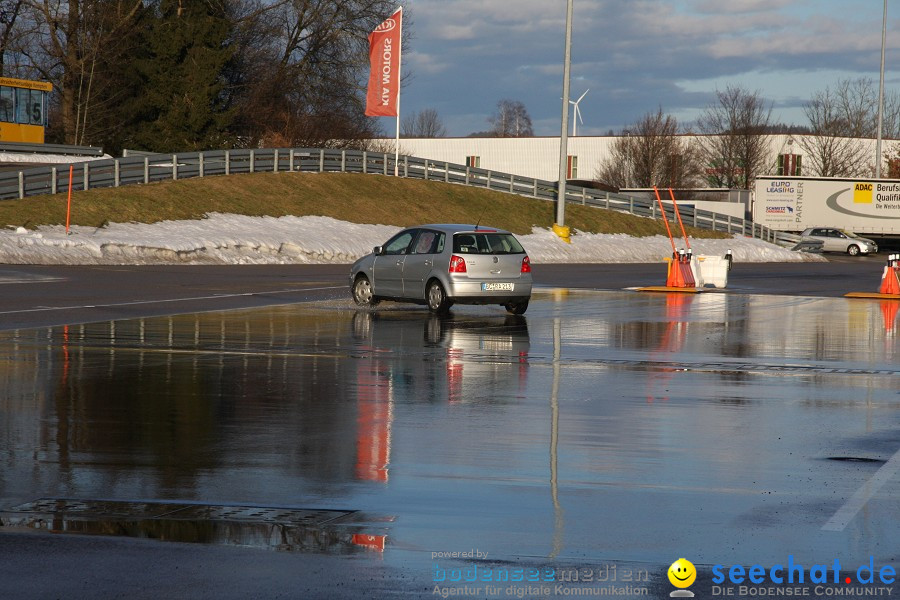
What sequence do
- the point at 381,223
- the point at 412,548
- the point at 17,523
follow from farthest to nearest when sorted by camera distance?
the point at 381,223 < the point at 17,523 < the point at 412,548

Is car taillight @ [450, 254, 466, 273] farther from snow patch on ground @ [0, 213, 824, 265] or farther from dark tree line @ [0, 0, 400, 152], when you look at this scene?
dark tree line @ [0, 0, 400, 152]

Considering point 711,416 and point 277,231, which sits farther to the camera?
point 277,231

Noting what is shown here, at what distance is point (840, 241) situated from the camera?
65125mm

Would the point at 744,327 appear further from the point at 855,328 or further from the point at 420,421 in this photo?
the point at 420,421

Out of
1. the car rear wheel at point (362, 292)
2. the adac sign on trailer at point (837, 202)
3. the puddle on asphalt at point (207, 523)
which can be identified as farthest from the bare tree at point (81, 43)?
the puddle on asphalt at point (207, 523)

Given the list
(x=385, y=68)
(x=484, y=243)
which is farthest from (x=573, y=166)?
(x=484, y=243)

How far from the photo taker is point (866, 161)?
97.4m

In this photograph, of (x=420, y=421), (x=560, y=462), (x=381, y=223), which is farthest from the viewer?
(x=381, y=223)

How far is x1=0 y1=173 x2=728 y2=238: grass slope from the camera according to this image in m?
45.0

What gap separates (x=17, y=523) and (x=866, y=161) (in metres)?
98.3

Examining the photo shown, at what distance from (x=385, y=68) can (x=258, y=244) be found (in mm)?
14247

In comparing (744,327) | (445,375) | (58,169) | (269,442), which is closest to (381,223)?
(58,169)

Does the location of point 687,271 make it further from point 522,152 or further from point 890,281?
point 522,152

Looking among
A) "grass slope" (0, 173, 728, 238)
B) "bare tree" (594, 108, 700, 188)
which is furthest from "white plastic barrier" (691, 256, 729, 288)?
"bare tree" (594, 108, 700, 188)
